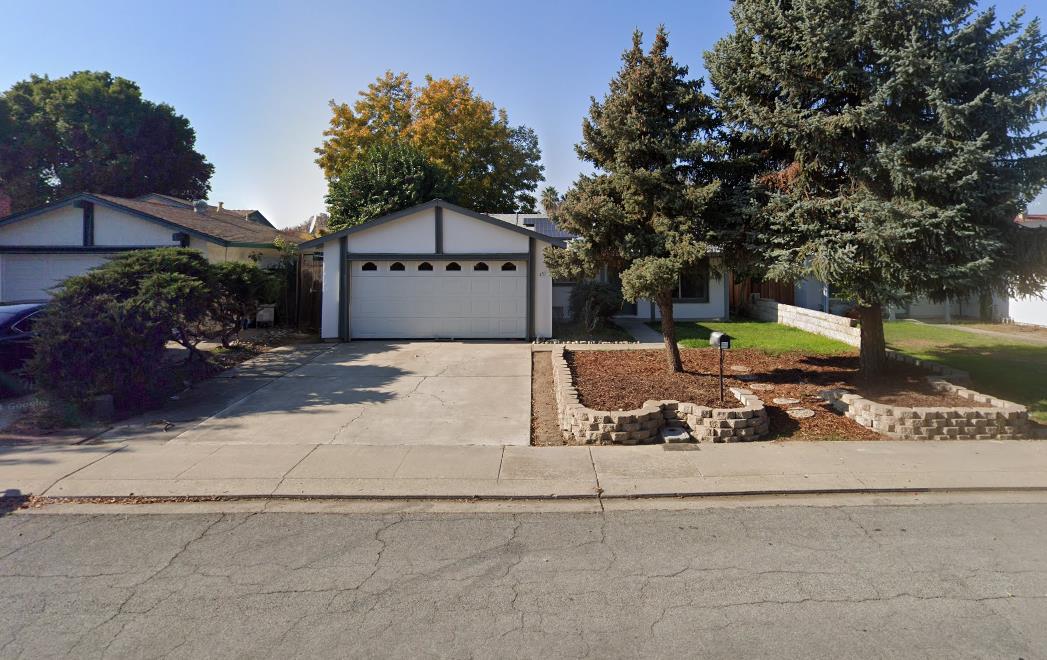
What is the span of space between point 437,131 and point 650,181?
23533 mm

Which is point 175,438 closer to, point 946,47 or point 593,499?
point 593,499

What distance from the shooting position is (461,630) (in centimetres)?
371

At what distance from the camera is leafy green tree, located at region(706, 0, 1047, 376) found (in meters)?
8.24

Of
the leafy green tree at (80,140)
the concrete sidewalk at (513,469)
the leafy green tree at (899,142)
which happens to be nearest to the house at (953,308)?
the leafy green tree at (899,142)

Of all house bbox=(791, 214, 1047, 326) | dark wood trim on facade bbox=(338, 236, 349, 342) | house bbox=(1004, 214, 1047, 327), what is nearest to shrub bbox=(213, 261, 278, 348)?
dark wood trim on facade bbox=(338, 236, 349, 342)

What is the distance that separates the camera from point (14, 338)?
411 inches

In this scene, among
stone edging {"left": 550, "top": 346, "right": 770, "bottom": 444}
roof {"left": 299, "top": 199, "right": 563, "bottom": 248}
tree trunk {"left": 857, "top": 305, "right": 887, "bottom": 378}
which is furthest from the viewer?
roof {"left": 299, "top": 199, "right": 563, "bottom": 248}

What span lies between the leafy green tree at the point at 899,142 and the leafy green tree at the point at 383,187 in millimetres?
15967

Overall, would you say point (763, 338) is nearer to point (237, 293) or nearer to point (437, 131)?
point (237, 293)

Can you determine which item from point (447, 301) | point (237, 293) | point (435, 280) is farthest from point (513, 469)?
point (435, 280)

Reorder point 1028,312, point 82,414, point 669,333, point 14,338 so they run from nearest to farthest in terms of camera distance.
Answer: point 82,414, point 14,338, point 669,333, point 1028,312

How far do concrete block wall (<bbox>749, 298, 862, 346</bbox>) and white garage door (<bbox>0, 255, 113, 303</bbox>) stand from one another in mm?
20084

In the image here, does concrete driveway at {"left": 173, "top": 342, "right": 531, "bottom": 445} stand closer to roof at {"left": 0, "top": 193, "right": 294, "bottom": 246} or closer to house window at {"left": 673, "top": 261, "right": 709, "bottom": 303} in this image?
roof at {"left": 0, "top": 193, "right": 294, "bottom": 246}

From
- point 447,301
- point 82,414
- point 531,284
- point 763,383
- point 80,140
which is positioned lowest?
point 82,414
